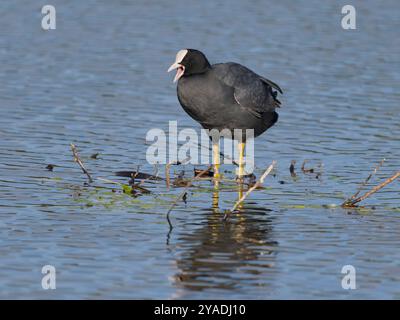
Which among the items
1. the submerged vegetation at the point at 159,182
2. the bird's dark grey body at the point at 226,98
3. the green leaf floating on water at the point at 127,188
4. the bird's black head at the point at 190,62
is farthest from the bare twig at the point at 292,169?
the green leaf floating on water at the point at 127,188

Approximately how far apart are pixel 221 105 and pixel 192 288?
13.9 feet

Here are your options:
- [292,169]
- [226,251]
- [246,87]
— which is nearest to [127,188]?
[246,87]

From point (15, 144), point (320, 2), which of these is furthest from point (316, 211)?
point (320, 2)

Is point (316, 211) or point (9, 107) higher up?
point (9, 107)

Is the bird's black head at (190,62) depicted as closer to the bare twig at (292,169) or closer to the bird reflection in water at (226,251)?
the bare twig at (292,169)

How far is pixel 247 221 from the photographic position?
420 inches

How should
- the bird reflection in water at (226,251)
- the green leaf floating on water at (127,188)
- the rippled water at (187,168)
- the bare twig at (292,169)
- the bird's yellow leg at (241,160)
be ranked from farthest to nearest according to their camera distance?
the bare twig at (292,169) → the bird's yellow leg at (241,160) → the green leaf floating on water at (127,188) → the rippled water at (187,168) → the bird reflection in water at (226,251)

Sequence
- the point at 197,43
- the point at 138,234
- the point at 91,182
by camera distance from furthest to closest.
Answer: the point at 197,43 < the point at 91,182 < the point at 138,234

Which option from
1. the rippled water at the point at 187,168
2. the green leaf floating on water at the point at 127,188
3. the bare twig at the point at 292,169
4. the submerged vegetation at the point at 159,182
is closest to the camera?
the rippled water at the point at 187,168

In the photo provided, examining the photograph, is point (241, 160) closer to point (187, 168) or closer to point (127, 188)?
point (187, 168)

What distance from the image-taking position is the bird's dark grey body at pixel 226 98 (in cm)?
1208

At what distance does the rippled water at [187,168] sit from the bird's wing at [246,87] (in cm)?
80

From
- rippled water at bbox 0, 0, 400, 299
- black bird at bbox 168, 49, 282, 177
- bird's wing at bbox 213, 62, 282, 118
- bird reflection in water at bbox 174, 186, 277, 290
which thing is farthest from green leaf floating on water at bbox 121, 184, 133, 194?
bird's wing at bbox 213, 62, 282, 118
